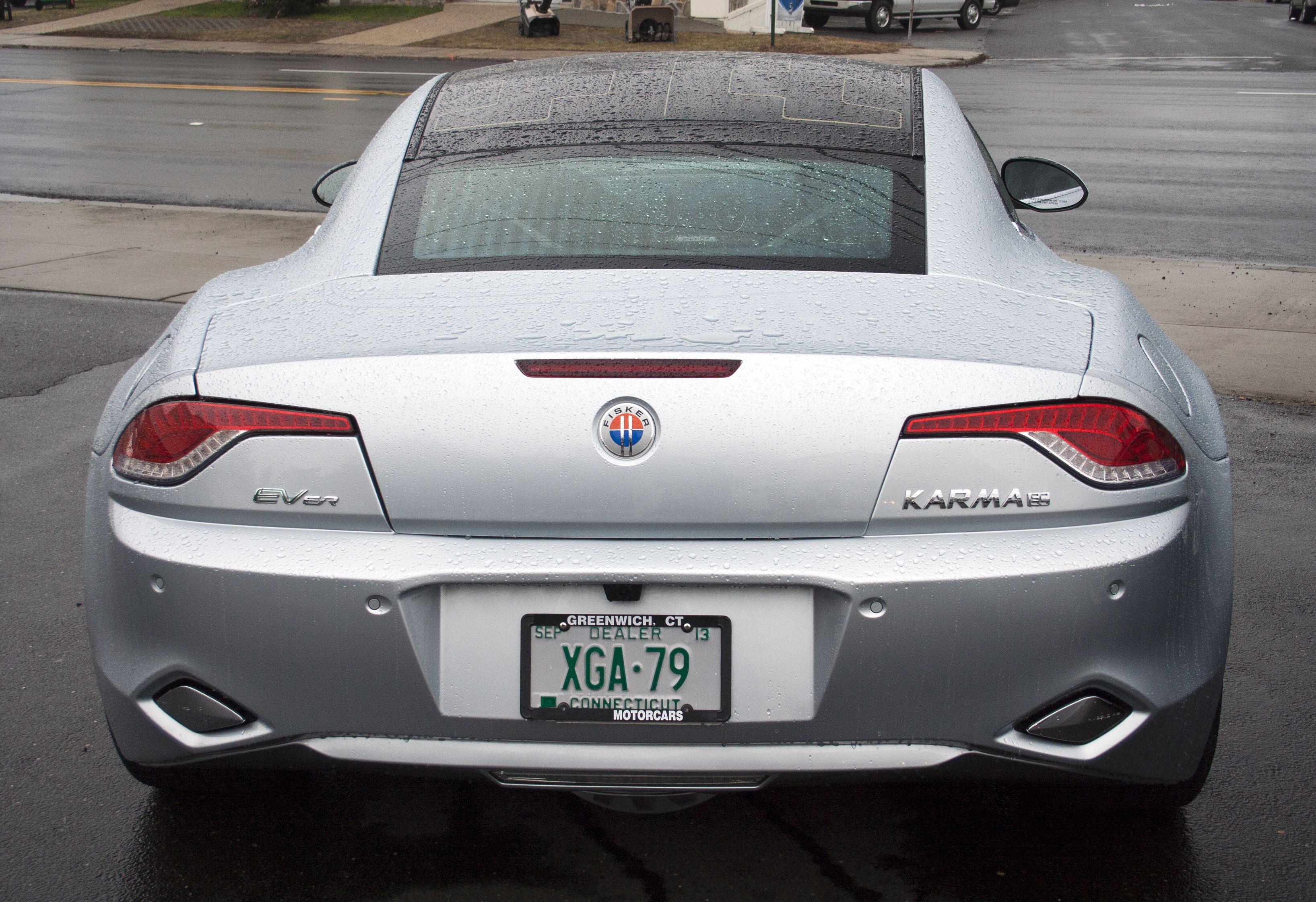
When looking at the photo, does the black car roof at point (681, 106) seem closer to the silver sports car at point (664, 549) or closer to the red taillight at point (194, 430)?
the silver sports car at point (664, 549)

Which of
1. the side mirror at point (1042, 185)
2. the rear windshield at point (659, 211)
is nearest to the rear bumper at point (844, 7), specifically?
the side mirror at point (1042, 185)

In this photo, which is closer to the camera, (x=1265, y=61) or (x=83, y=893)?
(x=83, y=893)

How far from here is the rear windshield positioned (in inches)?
104

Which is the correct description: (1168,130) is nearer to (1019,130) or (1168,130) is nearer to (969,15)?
(1019,130)

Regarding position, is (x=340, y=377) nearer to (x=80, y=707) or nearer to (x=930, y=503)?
(x=930, y=503)

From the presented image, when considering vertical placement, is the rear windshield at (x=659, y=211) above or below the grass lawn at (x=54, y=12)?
above

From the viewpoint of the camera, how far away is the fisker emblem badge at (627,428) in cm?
209

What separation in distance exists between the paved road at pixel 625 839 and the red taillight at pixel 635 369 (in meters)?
1.05

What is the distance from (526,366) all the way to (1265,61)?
2847 centimetres

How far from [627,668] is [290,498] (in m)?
0.62

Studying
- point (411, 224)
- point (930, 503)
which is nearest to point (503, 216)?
point (411, 224)

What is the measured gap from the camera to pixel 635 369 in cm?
212

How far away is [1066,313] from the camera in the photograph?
2.47 metres

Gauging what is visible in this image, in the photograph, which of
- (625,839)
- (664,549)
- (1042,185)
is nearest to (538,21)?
(1042,185)
